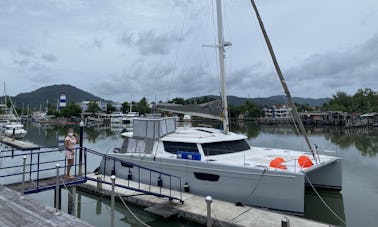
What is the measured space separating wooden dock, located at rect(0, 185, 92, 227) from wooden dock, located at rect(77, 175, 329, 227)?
3.47 meters

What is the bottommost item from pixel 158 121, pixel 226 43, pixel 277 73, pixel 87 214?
pixel 87 214

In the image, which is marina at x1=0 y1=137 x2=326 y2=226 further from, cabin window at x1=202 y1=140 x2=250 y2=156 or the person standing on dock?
cabin window at x1=202 y1=140 x2=250 y2=156

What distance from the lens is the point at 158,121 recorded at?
12.0 m

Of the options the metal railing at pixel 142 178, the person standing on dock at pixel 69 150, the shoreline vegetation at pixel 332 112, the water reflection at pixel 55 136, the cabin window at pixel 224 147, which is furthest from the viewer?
the shoreline vegetation at pixel 332 112

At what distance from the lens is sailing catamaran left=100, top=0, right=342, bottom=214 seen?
859cm

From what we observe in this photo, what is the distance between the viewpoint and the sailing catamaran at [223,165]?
28.2 feet

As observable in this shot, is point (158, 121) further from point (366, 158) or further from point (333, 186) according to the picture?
point (366, 158)

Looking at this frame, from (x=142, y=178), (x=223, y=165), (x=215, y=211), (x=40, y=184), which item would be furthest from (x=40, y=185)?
(x=223, y=165)

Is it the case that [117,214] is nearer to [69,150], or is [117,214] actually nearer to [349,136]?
[69,150]

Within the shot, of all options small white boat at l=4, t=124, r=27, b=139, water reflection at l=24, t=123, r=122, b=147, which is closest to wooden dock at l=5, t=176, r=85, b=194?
water reflection at l=24, t=123, r=122, b=147

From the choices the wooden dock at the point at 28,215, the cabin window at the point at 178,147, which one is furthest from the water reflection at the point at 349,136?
the wooden dock at the point at 28,215

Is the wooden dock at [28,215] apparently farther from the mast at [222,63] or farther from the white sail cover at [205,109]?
the mast at [222,63]

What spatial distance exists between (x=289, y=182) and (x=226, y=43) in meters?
7.06

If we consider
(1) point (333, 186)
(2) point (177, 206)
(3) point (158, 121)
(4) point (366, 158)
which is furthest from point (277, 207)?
(4) point (366, 158)
